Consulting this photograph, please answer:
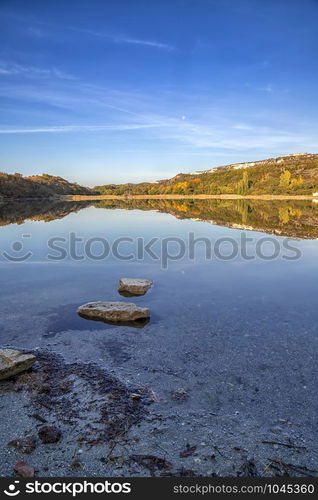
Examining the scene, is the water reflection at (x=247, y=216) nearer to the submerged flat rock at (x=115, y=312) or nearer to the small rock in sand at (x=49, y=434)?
the submerged flat rock at (x=115, y=312)

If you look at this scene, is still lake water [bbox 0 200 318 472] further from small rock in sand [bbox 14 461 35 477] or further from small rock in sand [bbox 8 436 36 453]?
small rock in sand [bbox 14 461 35 477]

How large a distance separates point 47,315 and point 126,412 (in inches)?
194

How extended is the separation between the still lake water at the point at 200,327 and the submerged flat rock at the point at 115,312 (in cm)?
30

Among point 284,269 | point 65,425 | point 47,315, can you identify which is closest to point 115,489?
point 65,425

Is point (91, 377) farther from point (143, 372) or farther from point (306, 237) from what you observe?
point (306, 237)

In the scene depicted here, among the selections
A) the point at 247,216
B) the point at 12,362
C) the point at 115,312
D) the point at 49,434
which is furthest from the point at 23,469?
the point at 247,216

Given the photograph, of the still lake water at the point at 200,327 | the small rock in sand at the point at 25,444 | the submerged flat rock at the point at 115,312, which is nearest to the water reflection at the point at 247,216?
the still lake water at the point at 200,327

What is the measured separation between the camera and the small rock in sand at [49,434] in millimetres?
4066

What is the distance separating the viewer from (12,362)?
18.2ft

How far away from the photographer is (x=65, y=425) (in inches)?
173

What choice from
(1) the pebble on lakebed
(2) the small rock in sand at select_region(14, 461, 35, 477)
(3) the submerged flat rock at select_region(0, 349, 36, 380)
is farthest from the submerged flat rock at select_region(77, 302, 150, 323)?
(2) the small rock in sand at select_region(14, 461, 35, 477)

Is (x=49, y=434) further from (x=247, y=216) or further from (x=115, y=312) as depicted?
(x=247, y=216)

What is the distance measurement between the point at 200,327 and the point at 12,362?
4230mm

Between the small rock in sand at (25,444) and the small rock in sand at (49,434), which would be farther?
the small rock in sand at (49,434)
